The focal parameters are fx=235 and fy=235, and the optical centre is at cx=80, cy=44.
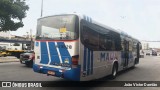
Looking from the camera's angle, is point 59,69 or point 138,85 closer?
point 59,69

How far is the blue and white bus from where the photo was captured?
29.2 ft

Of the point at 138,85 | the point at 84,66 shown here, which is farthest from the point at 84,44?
the point at 138,85

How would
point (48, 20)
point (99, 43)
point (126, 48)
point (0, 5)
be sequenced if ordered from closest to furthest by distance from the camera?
1. point (48, 20)
2. point (99, 43)
3. point (126, 48)
4. point (0, 5)

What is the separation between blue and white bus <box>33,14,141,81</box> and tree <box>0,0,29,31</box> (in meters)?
22.0

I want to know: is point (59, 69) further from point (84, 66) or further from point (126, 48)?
point (126, 48)

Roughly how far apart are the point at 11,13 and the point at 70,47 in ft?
82.1

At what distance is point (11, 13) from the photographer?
1257 inches

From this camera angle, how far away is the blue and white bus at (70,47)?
350 inches

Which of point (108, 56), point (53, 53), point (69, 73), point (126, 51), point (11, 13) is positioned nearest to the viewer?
point (69, 73)

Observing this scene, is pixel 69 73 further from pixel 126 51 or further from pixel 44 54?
pixel 126 51

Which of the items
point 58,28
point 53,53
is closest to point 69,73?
point 53,53

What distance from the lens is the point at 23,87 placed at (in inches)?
377

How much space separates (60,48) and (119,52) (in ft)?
19.4

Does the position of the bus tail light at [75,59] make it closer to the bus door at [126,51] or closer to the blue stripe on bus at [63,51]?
the blue stripe on bus at [63,51]
